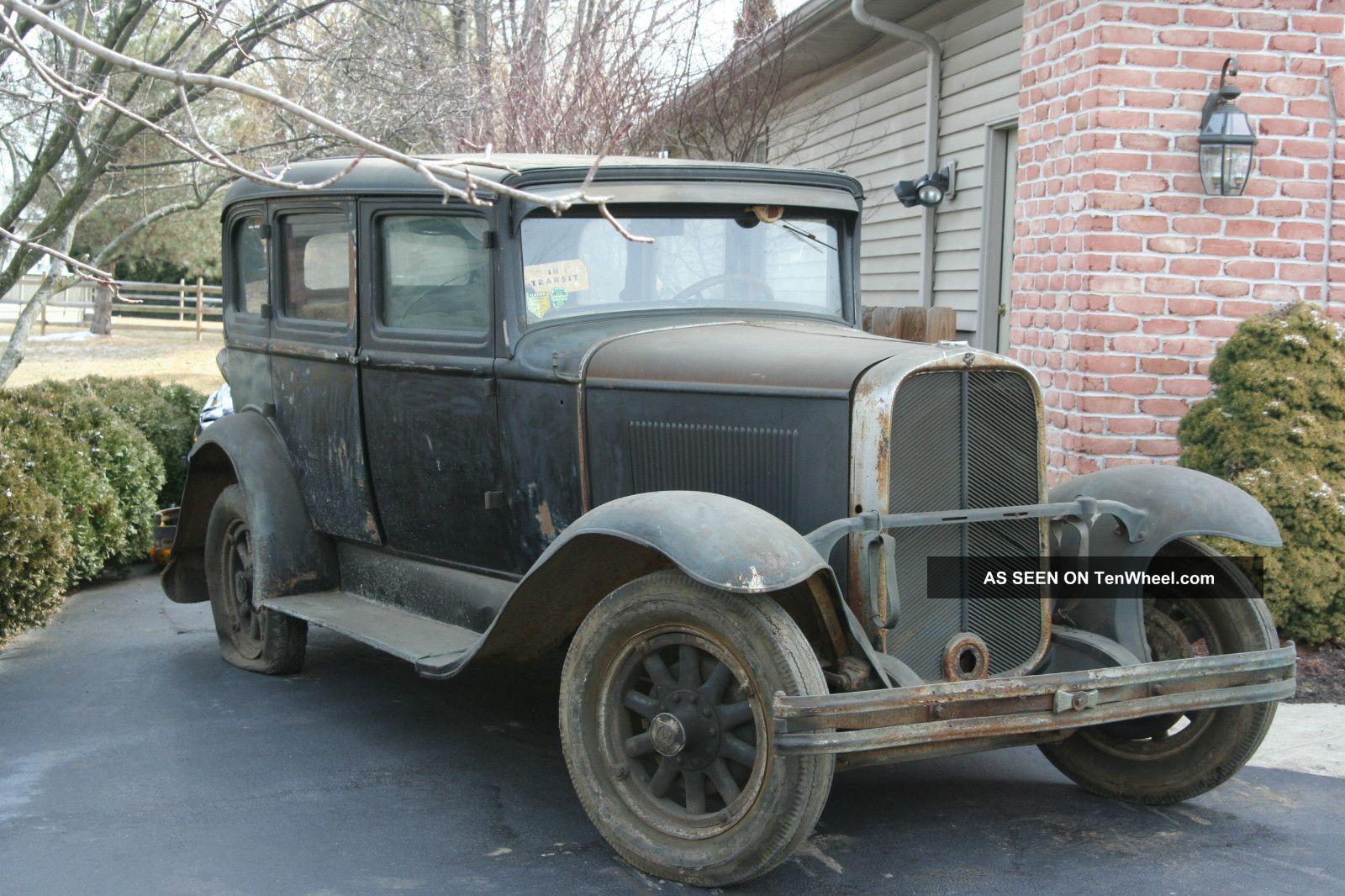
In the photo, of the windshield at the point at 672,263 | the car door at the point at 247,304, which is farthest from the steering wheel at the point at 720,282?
the car door at the point at 247,304

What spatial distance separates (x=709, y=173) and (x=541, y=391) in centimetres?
101

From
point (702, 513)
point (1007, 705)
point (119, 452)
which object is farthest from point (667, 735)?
point (119, 452)

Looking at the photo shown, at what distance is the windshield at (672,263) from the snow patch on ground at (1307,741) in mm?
2203

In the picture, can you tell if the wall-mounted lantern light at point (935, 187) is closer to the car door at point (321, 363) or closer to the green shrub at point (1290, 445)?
the green shrub at point (1290, 445)

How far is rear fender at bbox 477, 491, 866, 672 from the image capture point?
3164mm

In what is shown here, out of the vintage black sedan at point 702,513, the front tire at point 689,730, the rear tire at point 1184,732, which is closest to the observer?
the front tire at point 689,730

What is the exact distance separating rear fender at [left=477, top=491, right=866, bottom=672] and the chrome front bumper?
0.29m

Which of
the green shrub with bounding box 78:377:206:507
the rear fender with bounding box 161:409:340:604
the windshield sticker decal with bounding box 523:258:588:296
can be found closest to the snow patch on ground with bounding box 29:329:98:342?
the green shrub with bounding box 78:377:206:507

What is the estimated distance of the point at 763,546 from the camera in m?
3.19

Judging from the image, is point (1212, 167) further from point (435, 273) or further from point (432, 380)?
point (432, 380)

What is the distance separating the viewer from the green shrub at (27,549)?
5.78m

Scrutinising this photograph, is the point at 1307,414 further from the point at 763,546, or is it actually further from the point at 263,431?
the point at 263,431

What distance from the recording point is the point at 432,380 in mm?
4707

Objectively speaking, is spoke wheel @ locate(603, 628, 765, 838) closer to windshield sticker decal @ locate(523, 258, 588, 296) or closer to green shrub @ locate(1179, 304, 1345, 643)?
windshield sticker decal @ locate(523, 258, 588, 296)
